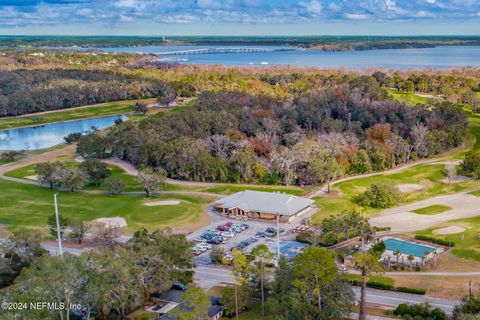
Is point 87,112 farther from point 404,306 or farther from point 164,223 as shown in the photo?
point 404,306

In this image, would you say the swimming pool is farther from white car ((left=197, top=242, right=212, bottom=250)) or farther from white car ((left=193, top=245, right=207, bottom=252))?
white car ((left=193, top=245, right=207, bottom=252))

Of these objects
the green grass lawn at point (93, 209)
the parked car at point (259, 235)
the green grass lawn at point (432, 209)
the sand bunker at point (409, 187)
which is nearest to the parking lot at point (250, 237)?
the parked car at point (259, 235)

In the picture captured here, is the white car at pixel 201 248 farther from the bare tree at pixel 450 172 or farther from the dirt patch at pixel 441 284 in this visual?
the bare tree at pixel 450 172

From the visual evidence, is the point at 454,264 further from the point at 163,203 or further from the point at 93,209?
the point at 93,209

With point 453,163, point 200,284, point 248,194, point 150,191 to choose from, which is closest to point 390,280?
point 200,284

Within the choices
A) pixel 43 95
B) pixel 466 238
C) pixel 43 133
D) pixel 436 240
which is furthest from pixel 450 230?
pixel 43 95

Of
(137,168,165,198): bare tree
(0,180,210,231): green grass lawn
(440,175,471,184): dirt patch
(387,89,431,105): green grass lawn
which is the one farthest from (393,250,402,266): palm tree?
(387,89,431,105): green grass lawn
